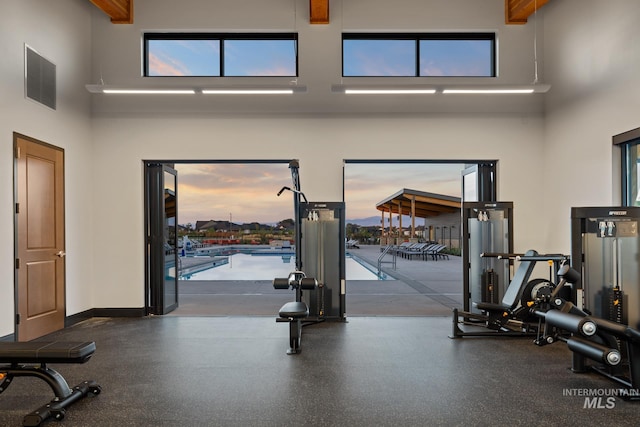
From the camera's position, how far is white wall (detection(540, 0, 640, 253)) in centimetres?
423

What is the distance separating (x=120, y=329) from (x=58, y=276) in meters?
0.99

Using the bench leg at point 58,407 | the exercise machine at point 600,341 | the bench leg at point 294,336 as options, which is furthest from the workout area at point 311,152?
the bench leg at point 58,407

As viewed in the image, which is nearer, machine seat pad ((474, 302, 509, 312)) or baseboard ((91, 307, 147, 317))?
machine seat pad ((474, 302, 509, 312))

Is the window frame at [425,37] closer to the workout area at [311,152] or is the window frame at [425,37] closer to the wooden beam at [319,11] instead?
the workout area at [311,152]

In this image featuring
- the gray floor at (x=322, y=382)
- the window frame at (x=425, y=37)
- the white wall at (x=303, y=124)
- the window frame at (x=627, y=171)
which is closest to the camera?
the gray floor at (x=322, y=382)

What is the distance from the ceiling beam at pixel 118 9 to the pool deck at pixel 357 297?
415cm

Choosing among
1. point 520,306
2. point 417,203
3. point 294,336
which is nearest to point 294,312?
point 294,336

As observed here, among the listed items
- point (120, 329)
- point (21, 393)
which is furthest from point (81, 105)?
point (21, 393)

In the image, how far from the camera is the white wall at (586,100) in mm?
4227

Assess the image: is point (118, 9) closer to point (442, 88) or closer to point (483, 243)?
point (442, 88)

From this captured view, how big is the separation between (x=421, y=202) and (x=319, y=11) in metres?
14.9

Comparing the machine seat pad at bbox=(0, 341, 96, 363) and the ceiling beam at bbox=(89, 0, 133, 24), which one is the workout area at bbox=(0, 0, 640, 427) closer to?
the ceiling beam at bbox=(89, 0, 133, 24)

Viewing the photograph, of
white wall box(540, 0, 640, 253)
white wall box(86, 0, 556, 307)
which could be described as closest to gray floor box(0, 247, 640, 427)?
white wall box(86, 0, 556, 307)

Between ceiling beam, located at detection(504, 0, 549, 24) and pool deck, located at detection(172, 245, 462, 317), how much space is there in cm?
414
